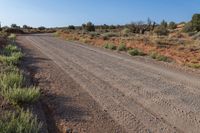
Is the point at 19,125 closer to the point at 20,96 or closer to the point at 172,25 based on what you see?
the point at 20,96

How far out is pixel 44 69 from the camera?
48.2ft

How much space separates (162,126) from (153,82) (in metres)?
5.30

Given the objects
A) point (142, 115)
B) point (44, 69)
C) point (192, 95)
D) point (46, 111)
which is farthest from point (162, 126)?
point (44, 69)

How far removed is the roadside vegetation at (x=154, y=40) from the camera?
25.6 metres

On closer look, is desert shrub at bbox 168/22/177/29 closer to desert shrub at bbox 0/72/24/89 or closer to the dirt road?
the dirt road

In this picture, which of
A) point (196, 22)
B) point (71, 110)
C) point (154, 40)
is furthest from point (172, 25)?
point (71, 110)

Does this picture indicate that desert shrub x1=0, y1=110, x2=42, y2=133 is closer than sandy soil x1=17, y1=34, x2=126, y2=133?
Yes

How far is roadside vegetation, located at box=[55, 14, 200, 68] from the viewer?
2564cm

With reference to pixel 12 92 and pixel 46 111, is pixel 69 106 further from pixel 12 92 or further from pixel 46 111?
pixel 12 92

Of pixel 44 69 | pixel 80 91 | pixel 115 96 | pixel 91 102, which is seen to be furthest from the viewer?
pixel 44 69

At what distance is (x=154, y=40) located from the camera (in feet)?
136

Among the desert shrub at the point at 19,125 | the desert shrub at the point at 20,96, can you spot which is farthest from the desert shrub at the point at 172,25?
the desert shrub at the point at 19,125

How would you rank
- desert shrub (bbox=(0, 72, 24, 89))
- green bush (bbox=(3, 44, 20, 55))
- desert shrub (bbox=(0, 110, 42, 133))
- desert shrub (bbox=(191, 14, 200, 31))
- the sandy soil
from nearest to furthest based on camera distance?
desert shrub (bbox=(0, 110, 42, 133)) < the sandy soil < desert shrub (bbox=(0, 72, 24, 89)) < green bush (bbox=(3, 44, 20, 55)) < desert shrub (bbox=(191, 14, 200, 31))

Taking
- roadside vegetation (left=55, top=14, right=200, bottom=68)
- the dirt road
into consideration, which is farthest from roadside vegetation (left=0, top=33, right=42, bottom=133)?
roadside vegetation (left=55, top=14, right=200, bottom=68)
